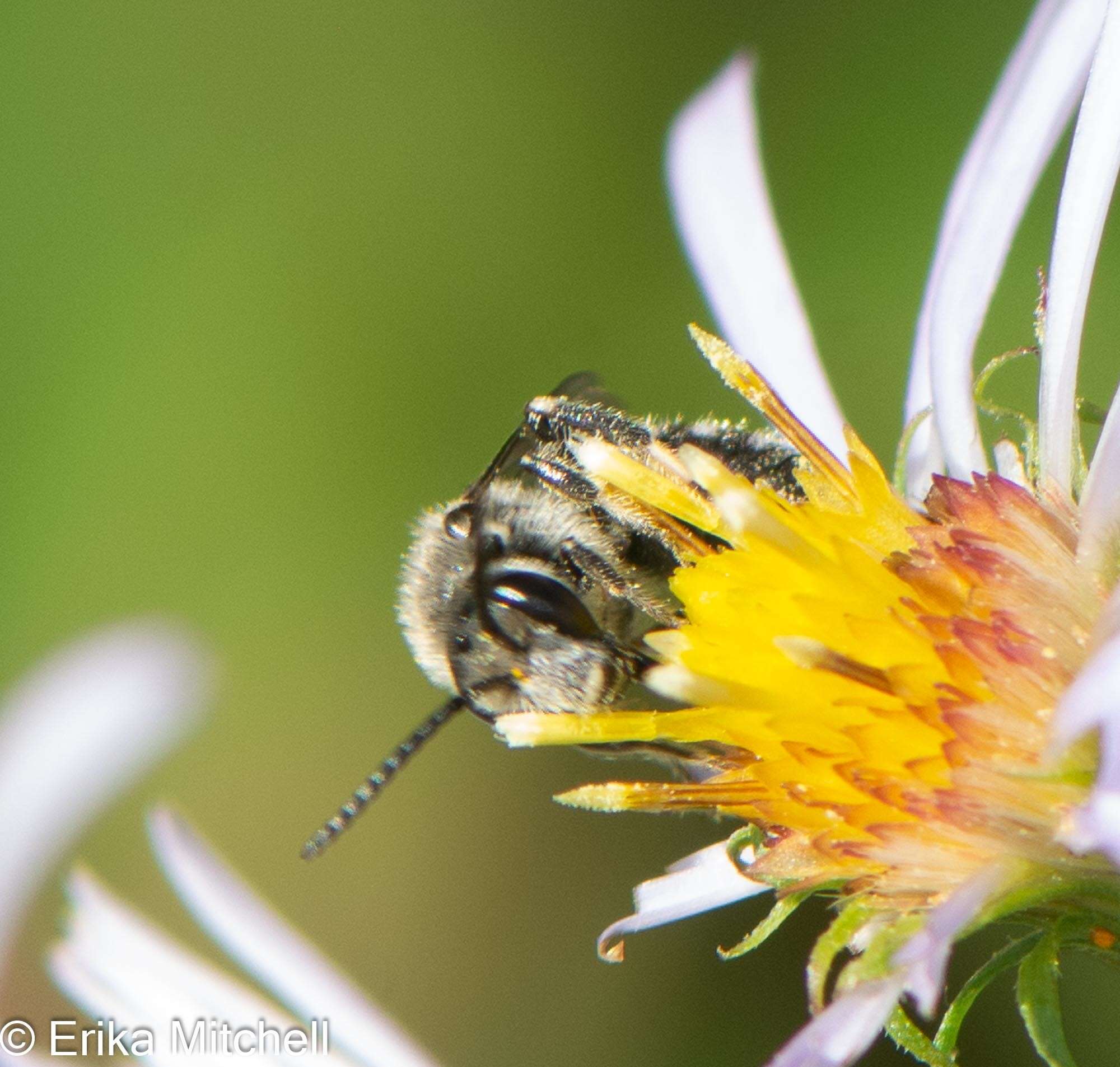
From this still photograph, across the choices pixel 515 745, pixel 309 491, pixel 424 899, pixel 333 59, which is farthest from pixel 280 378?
pixel 515 745

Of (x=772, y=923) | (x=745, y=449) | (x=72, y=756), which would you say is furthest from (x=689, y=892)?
(x=72, y=756)

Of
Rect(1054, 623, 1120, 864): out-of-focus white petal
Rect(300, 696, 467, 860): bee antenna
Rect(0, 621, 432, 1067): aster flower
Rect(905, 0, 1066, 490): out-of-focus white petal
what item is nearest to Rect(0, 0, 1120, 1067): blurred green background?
Rect(0, 621, 432, 1067): aster flower

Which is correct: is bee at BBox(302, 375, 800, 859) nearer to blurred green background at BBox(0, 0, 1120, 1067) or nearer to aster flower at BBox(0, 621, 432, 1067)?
aster flower at BBox(0, 621, 432, 1067)

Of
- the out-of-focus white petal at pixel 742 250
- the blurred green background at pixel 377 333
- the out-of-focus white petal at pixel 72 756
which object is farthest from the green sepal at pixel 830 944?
the blurred green background at pixel 377 333

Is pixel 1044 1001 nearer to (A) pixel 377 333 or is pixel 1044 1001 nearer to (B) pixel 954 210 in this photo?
(B) pixel 954 210

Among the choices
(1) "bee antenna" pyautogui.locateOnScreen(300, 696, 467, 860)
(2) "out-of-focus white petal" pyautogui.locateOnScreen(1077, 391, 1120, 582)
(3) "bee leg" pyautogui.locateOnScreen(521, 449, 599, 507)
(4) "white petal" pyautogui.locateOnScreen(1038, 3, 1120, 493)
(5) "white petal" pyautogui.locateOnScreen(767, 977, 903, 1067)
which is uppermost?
(3) "bee leg" pyautogui.locateOnScreen(521, 449, 599, 507)

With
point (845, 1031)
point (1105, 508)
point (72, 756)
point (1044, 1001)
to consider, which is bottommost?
point (1044, 1001)

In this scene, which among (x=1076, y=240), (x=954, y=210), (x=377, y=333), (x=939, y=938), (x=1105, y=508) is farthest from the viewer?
(x=377, y=333)
